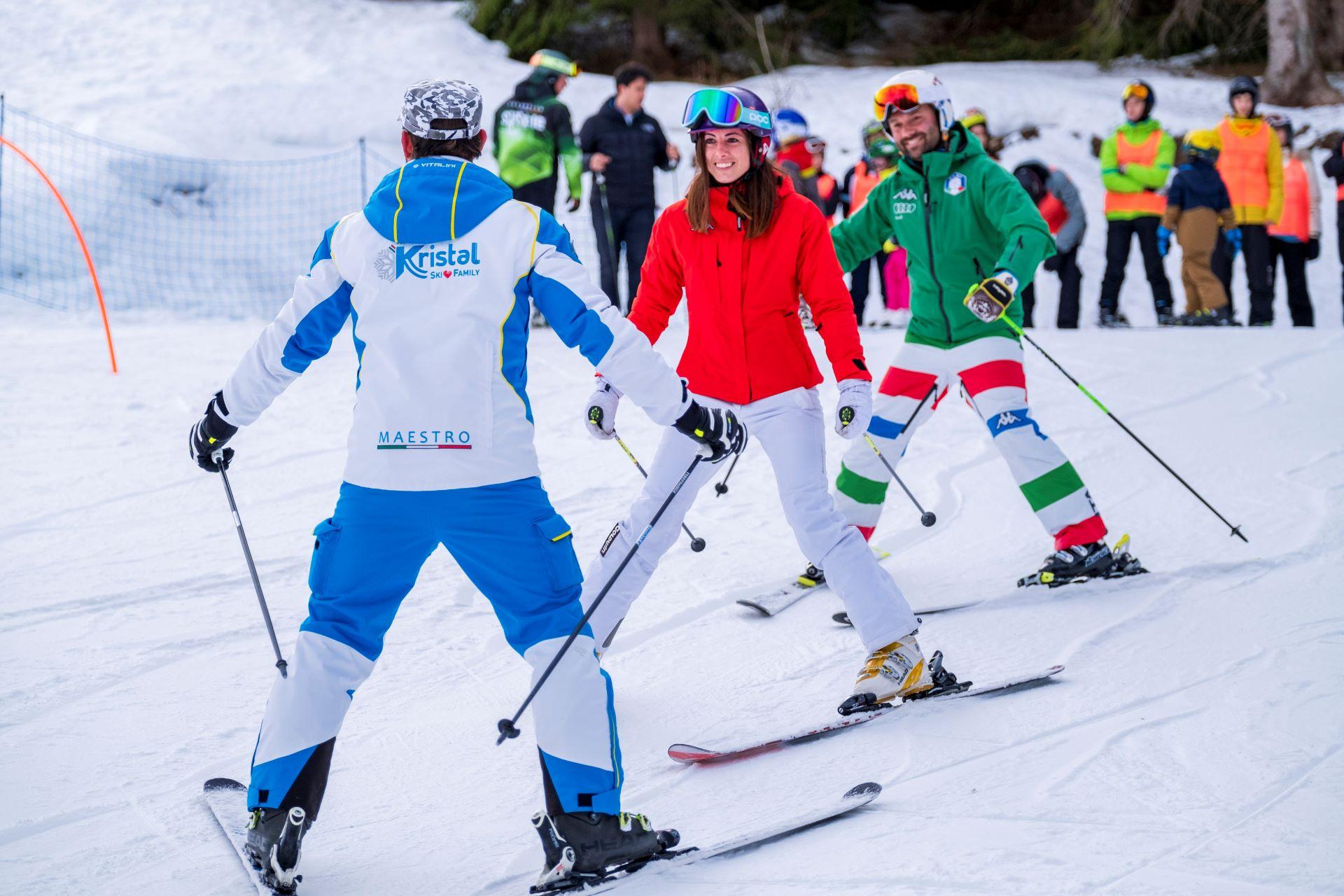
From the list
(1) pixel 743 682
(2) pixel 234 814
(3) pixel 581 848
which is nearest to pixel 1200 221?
(1) pixel 743 682

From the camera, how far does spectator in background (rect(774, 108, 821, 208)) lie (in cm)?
989

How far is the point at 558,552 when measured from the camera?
2768 millimetres

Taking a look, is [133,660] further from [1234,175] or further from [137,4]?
[137,4]

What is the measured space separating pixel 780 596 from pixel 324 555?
97.1 inches

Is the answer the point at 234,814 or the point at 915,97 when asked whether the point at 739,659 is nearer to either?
the point at 234,814

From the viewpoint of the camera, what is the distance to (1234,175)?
10.2 metres

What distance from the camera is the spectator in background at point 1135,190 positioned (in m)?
10.1

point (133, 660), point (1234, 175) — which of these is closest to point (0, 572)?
point (133, 660)

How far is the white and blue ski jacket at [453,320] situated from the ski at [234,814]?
3.04ft

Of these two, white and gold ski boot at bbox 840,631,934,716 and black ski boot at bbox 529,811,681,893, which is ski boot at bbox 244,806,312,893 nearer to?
black ski boot at bbox 529,811,681,893

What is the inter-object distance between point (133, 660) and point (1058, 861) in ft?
10.3

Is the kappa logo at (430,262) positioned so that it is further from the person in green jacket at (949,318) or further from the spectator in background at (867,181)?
the spectator in background at (867,181)

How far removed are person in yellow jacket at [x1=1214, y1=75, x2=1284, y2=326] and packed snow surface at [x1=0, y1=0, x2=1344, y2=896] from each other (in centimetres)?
126

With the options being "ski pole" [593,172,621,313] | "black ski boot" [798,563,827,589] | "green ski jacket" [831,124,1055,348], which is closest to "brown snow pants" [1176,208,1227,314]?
"ski pole" [593,172,621,313]
